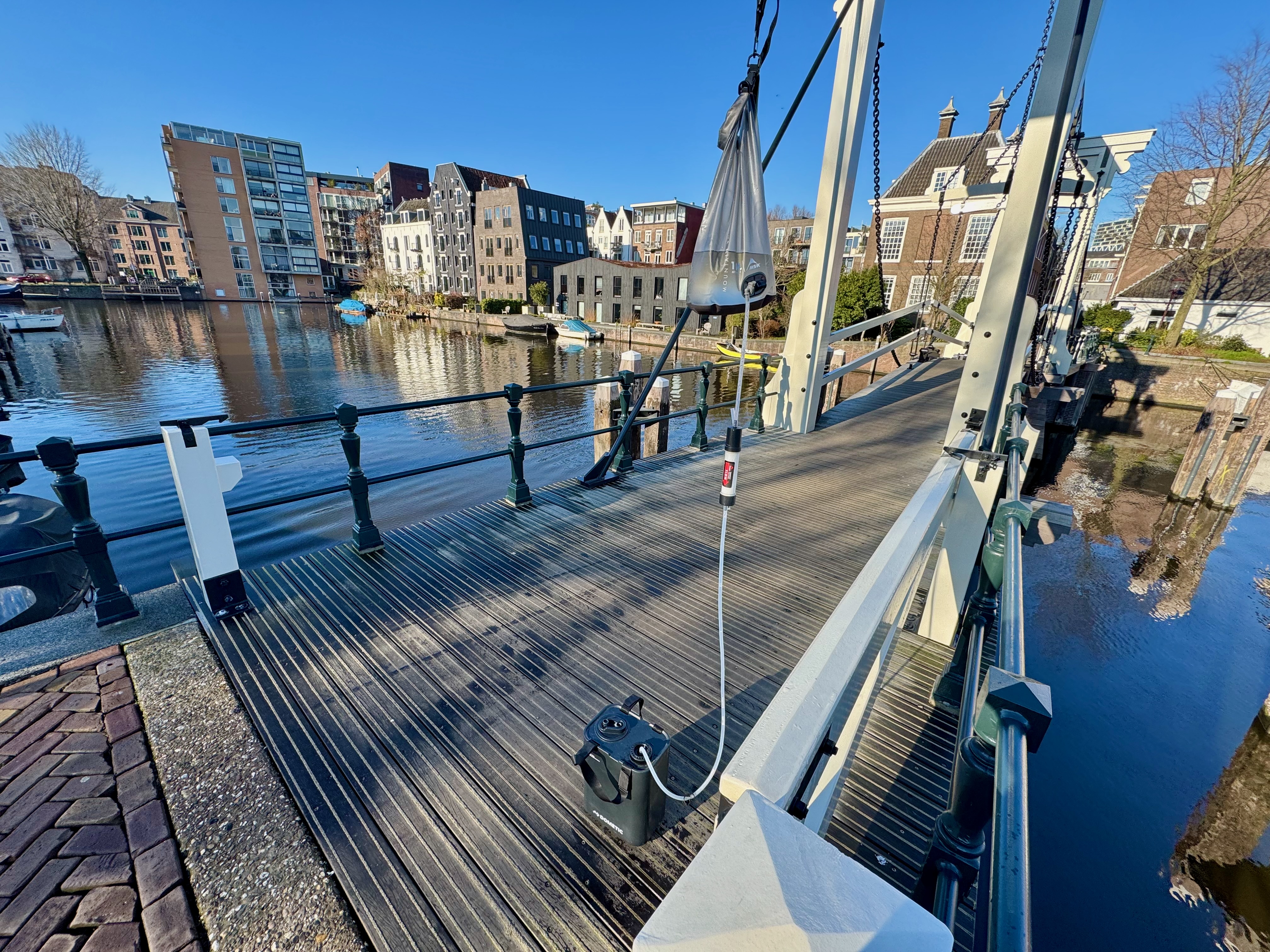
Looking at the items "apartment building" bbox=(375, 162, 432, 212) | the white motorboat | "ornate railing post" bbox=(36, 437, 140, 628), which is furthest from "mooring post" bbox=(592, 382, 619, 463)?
"apartment building" bbox=(375, 162, 432, 212)

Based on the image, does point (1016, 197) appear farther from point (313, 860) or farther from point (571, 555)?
point (313, 860)

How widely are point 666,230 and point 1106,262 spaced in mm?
34739

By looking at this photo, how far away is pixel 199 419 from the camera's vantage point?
2.77 metres

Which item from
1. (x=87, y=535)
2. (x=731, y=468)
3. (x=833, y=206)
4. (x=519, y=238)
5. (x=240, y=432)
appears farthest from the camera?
(x=519, y=238)

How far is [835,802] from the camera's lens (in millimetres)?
2070

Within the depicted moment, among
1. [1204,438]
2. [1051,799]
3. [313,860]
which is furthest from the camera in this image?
[1204,438]

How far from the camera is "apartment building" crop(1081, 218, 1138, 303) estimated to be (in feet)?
113

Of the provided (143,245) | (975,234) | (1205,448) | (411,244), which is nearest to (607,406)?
(1205,448)

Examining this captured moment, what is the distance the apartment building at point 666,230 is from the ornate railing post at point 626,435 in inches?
1755

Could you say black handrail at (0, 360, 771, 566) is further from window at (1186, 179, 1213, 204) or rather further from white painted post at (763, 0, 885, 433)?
window at (1186, 179, 1213, 204)

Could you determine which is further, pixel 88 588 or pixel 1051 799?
pixel 88 588

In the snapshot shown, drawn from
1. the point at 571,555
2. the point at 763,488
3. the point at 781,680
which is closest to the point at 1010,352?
the point at 763,488

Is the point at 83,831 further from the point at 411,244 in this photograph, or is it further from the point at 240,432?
the point at 411,244

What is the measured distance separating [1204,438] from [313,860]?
1942cm
